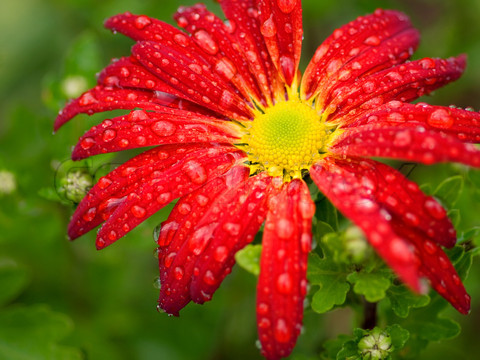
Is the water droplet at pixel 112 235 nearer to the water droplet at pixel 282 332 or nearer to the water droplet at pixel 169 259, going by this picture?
the water droplet at pixel 169 259

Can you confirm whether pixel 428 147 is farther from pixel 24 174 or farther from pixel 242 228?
pixel 24 174

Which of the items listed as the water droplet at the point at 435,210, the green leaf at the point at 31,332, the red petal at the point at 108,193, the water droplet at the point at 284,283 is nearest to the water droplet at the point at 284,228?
the water droplet at the point at 284,283

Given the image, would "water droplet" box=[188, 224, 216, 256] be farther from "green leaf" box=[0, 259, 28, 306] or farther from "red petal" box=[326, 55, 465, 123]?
"green leaf" box=[0, 259, 28, 306]

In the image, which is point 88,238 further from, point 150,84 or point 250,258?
point 250,258

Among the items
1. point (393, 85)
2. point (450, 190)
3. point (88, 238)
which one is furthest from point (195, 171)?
point (88, 238)

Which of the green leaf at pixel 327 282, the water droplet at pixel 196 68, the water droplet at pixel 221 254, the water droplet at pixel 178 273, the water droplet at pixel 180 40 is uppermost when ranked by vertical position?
the water droplet at pixel 180 40
